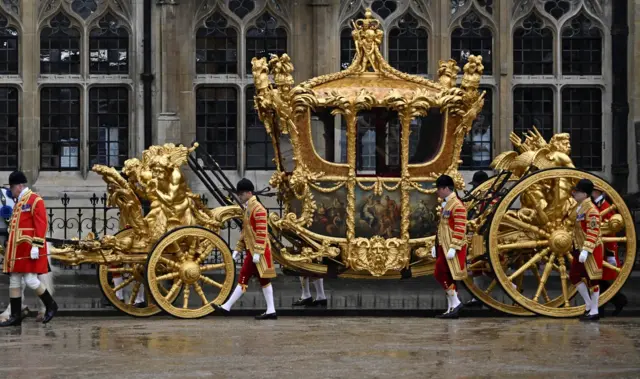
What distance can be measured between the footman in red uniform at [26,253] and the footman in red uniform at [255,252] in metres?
1.86

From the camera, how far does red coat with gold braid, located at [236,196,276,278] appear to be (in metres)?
18.4

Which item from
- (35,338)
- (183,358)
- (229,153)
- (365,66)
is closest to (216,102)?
(229,153)

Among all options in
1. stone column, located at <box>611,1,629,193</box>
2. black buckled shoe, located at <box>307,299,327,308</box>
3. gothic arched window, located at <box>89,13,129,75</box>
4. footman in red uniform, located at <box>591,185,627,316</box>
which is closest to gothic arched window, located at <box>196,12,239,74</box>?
gothic arched window, located at <box>89,13,129,75</box>

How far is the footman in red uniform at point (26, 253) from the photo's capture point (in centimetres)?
1778

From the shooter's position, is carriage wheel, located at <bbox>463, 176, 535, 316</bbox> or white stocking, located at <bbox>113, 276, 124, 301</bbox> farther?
white stocking, located at <bbox>113, 276, 124, 301</bbox>

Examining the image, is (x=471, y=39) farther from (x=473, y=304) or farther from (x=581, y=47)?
(x=473, y=304)

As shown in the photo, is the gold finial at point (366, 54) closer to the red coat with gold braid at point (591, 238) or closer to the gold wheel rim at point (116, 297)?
the red coat with gold braid at point (591, 238)

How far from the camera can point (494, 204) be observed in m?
19.1

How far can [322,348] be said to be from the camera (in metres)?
15.0

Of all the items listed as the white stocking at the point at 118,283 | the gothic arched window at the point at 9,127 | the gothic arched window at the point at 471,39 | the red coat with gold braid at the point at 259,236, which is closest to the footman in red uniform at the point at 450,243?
the red coat with gold braid at the point at 259,236

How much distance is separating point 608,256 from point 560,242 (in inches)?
22.6

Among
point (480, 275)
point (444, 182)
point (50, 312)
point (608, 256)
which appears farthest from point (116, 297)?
point (608, 256)

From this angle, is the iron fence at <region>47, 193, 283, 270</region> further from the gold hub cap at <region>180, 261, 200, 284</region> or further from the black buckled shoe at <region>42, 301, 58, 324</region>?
the black buckled shoe at <region>42, 301, 58, 324</region>

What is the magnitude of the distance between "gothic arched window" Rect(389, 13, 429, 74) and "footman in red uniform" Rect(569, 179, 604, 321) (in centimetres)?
868
